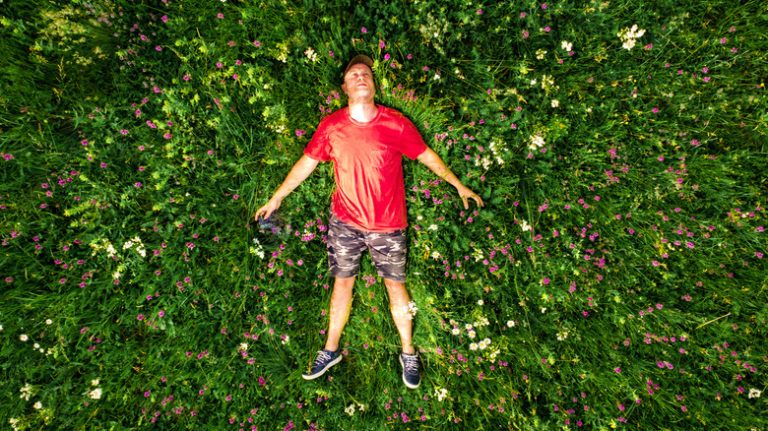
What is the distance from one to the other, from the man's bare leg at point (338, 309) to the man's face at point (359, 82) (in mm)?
1646

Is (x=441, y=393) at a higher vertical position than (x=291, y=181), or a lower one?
lower

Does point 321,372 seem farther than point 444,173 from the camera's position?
Yes

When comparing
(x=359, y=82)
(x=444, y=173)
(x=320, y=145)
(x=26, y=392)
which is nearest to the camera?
(x=359, y=82)

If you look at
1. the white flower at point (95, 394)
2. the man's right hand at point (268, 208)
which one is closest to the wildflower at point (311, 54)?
the man's right hand at point (268, 208)

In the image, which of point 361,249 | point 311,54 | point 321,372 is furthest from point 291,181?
point 321,372

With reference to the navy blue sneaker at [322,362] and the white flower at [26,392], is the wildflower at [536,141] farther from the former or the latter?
the white flower at [26,392]

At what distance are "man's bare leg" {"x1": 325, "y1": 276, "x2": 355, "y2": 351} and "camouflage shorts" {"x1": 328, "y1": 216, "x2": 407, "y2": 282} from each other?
6.8 inches

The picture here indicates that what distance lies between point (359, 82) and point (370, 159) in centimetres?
60

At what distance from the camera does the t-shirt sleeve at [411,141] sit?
2.84 m

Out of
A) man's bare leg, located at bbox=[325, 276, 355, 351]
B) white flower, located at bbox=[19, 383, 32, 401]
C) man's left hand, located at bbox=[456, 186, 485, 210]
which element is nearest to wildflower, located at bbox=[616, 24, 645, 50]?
man's left hand, located at bbox=[456, 186, 485, 210]

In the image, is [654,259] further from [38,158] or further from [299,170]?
[38,158]

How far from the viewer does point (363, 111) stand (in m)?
2.74

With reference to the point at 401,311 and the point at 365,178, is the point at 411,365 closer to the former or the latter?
the point at 401,311

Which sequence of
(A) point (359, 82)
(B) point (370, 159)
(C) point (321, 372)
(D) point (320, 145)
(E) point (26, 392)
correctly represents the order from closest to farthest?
1. (A) point (359, 82)
2. (B) point (370, 159)
3. (D) point (320, 145)
4. (E) point (26, 392)
5. (C) point (321, 372)
